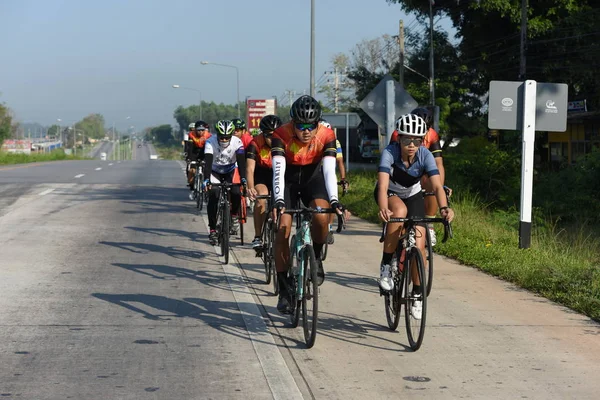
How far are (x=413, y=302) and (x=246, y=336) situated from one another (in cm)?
137

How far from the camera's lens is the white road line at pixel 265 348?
5703mm

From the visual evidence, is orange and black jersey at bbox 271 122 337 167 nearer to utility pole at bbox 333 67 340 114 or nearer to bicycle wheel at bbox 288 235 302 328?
bicycle wheel at bbox 288 235 302 328

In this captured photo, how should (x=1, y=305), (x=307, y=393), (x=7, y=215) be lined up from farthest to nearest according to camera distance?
(x=7, y=215), (x=1, y=305), (x=307, y=393)

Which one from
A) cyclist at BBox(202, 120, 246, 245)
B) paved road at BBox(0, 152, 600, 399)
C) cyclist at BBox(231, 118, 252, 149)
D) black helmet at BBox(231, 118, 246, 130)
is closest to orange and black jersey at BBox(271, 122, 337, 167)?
paved road at BBox(0, 152, 600, 399)

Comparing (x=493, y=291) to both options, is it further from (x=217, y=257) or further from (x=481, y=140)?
(x=481, y=140)

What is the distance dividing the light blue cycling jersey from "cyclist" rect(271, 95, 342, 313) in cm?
48

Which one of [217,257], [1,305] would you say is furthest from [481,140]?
[1,305]

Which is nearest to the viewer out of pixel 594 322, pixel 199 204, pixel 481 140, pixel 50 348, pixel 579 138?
pixel 50 348

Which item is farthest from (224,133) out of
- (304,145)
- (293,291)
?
(293,291)

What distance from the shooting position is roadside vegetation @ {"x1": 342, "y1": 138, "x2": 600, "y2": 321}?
967 centimetres

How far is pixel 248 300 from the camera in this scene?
29.3ft

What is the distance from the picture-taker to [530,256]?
11.4 m

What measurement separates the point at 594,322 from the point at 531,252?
391 centimetres

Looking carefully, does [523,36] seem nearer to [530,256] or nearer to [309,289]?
[530,256]
